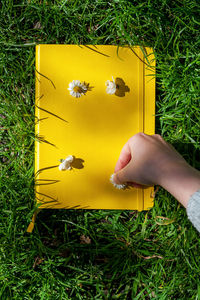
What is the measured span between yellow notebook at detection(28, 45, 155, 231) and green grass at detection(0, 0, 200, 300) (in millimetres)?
57

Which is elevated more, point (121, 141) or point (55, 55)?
point (55, 55)

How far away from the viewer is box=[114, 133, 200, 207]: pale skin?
0.88 metres

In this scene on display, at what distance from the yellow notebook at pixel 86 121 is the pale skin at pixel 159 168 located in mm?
105

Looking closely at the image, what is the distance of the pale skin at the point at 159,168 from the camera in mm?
877

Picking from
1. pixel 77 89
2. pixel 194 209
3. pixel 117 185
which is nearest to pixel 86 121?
pixel 77 89

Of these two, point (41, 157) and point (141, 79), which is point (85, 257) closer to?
point (41, 157)

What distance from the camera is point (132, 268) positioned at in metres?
1.16

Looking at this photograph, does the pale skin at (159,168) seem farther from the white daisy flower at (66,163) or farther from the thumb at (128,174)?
the white daisy flower at (66,163)

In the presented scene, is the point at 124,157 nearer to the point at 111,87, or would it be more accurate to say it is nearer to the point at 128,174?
the point at 128,174

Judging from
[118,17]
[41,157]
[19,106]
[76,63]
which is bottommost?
[41,157]

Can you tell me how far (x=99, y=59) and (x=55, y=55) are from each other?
16cm

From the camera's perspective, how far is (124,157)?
3.49ft

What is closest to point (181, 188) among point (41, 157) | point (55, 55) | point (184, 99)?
point (184, 99)

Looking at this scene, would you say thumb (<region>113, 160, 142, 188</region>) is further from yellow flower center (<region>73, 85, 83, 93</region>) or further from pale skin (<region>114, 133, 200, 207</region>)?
yellow flower center (<region>73, 85, 83, 93</region>)
